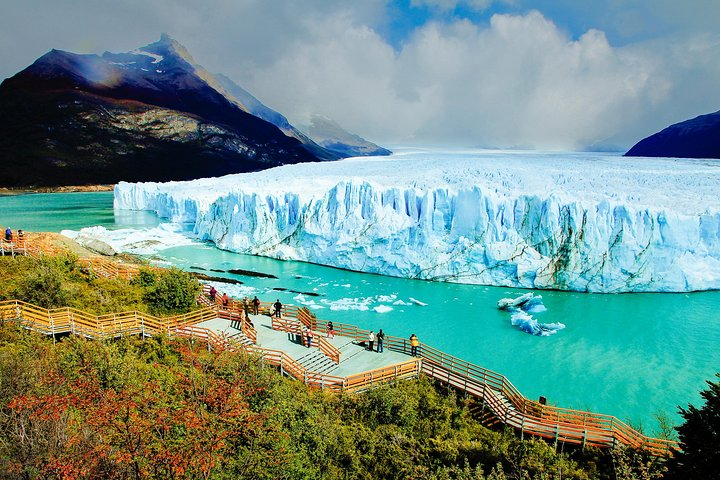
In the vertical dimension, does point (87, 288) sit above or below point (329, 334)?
above

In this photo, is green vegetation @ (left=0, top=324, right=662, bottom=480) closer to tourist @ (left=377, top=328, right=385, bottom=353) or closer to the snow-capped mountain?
tourist @ (left=377, top=328, right=385, bottom=353)

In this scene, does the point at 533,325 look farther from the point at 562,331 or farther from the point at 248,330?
the point at 248,330

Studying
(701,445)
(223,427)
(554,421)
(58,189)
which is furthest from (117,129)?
(701,445)

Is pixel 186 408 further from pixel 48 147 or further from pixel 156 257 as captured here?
pixel 48 147

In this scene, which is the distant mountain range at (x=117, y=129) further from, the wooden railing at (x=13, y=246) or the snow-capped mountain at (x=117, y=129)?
the wooden railing at (x=13, y=246)

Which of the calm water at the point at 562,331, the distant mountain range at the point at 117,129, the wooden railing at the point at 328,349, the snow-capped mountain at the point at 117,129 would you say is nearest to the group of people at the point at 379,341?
the wooden railing at the point at 328,349
